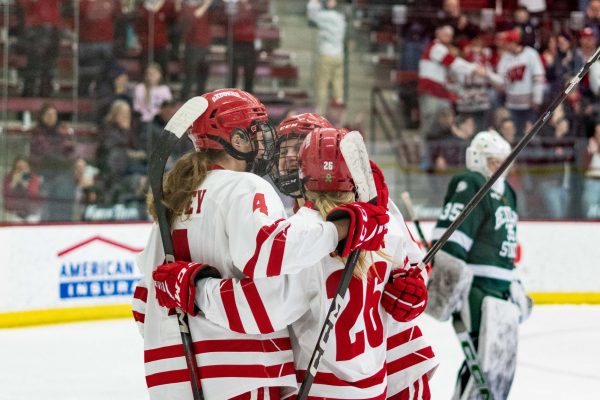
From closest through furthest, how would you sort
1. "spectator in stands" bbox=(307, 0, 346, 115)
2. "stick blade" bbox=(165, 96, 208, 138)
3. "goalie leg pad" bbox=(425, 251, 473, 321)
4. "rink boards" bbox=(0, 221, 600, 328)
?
"stick blade" bbox=(165, 96, 208, 138), "goalie leg pad" bbox=(425, 251, 473, 321), "rink boards" bbox=(0, 221, 600, 328), "spectator in stands" bbox=(307, 0, 346, 115)

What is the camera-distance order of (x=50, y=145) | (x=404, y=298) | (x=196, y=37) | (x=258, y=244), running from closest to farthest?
1. (x=258, y=244)
2. (x=404, y=298)
3. (x=50, y=145)
4. (x=196, y=37)

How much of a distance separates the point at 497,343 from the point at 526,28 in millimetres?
4520

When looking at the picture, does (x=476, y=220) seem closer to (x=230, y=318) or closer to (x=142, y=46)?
(x=230, y=318)

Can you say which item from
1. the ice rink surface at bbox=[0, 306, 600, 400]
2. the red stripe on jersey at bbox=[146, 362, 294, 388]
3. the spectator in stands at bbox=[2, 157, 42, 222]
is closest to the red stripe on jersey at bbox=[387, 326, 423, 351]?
the red stripe on jersey at bbox=[146, 362, 294, 388]

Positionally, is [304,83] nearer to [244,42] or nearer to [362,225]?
[244,42]

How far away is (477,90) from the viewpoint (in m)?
7.70

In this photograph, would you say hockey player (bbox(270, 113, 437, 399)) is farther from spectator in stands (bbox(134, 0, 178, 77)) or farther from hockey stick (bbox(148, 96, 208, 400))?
spectator in stands (bbox(134, 0, 178, 77))

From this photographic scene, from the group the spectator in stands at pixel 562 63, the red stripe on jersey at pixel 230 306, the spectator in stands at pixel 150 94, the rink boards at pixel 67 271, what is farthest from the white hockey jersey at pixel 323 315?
the spectator in stands at pixel 562 63

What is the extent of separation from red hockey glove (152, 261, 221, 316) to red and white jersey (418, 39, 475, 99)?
5543 mm

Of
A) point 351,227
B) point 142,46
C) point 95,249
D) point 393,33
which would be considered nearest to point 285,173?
point 351,227

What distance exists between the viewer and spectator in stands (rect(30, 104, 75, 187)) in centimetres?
658

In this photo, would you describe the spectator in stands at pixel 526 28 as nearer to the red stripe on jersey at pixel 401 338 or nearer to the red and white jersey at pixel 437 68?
the red and white jersey at pixel 437 68

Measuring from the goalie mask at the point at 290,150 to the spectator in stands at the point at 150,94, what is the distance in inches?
173

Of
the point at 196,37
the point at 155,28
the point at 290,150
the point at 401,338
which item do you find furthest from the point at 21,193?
the point at 401,338
